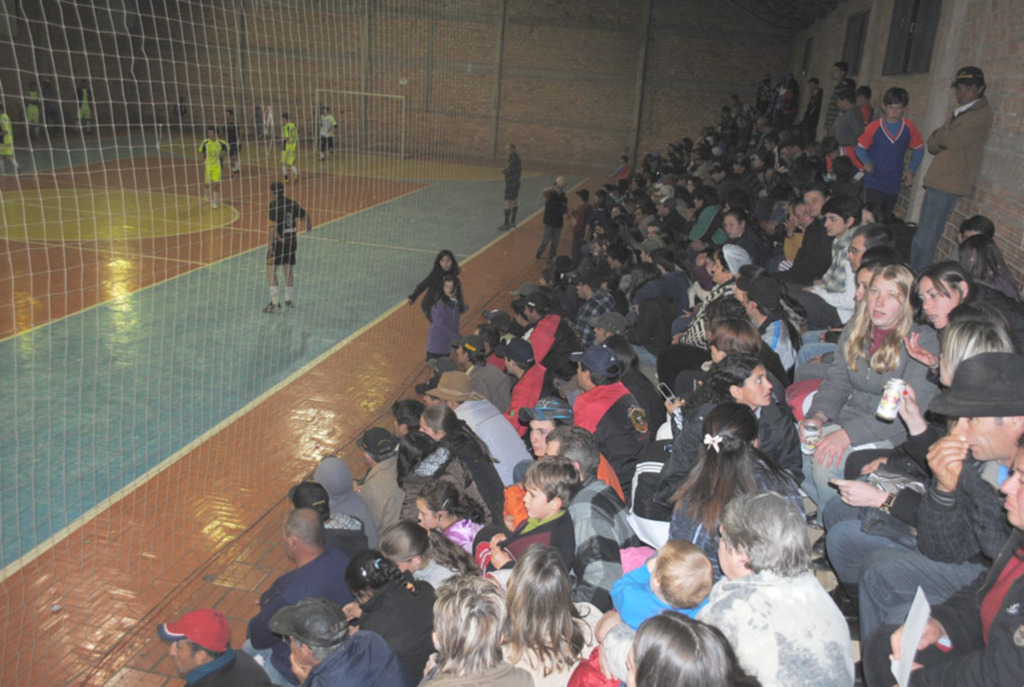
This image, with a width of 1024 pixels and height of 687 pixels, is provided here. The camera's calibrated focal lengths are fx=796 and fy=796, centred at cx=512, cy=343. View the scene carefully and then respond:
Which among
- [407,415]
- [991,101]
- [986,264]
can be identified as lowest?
[407,415]

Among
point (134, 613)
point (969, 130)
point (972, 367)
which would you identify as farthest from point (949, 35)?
point (134, 613)

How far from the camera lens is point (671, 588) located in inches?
111

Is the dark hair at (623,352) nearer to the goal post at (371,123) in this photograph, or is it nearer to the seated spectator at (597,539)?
the seated spectator at (597,539)

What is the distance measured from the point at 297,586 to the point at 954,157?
20.8 ft

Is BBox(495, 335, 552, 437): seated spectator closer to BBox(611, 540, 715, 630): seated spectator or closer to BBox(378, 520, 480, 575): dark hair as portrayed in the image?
BBox(378, 520, 480, 575): dark hair

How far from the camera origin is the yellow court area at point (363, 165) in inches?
1050

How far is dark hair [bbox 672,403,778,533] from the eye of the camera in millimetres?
3207

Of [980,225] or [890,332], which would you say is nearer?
[890,332]

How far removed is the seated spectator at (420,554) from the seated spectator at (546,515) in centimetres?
23

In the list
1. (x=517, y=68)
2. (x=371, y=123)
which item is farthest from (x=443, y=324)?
(x=371, y=123)

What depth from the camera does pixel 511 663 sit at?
2877mm

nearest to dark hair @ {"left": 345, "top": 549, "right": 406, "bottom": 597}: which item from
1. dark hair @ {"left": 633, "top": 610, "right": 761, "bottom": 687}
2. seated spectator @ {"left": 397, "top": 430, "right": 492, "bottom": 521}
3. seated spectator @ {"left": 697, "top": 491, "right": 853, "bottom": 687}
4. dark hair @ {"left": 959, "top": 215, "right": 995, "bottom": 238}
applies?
seated spectator @ {"left": 397, "top": 430, "right": 492, "bottom": 521}

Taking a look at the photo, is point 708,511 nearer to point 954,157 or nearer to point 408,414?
point 408,414

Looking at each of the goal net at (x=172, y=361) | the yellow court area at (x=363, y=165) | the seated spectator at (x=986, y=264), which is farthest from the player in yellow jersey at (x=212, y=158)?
the seated spectator at (x=986, y=264)
